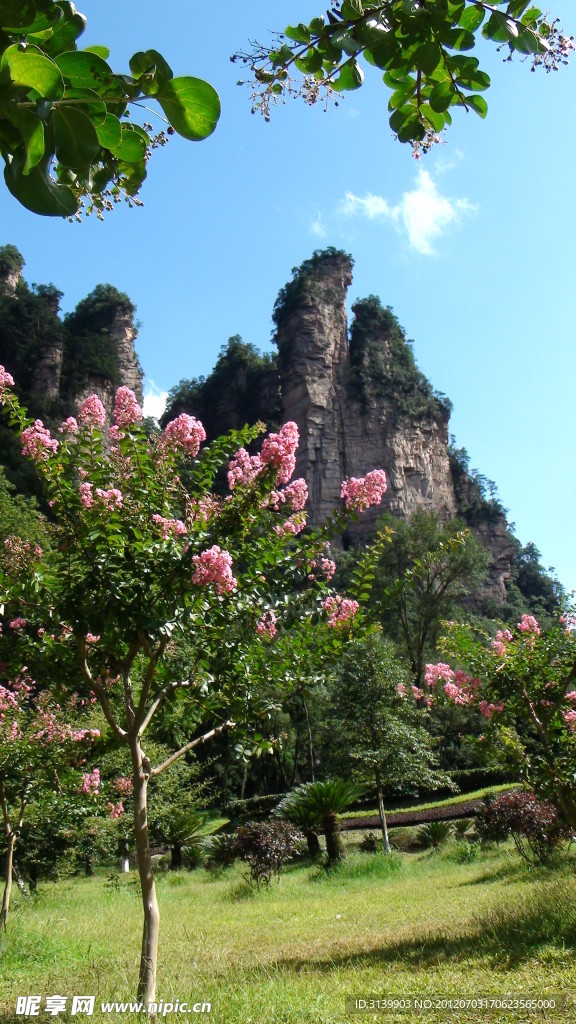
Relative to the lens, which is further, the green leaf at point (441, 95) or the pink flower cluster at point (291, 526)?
the pink flower cluster at point (291, 526)

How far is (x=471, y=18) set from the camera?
1.36 meters

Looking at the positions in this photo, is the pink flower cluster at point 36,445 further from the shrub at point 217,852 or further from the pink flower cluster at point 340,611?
the shrub at point 217,852

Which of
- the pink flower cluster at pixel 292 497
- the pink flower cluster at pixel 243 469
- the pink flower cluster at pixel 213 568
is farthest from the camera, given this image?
the pink flower cluster at pixel 292 497

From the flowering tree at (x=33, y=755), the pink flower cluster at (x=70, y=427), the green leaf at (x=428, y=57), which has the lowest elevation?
the flowering tree at (x=33, y=755)

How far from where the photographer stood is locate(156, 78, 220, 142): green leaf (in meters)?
0.87

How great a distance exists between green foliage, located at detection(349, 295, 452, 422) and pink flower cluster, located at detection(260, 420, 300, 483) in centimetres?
4739

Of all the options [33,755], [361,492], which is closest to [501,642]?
[361,492]

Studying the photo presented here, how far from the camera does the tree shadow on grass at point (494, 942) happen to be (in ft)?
12.2

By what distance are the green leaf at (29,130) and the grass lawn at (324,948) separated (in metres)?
3.02

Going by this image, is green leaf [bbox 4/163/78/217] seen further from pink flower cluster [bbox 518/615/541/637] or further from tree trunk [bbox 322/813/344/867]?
tree trunk [bbox 322/813/344/867]

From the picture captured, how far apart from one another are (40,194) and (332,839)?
38.7ft

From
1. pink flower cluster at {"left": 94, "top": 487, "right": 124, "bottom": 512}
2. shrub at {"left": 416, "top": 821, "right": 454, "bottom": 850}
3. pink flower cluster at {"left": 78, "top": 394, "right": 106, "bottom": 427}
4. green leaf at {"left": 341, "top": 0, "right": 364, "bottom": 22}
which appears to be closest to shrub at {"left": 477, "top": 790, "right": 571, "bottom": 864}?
shrub at {"left": 416, "top": 821, "right": 454, "bottom": 850}

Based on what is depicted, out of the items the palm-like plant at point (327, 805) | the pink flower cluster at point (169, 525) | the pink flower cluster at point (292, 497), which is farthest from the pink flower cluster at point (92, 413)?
the palm-like plant at point (327, 805)

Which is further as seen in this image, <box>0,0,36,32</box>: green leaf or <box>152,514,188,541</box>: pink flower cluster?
<box>152,514,188,541</box>: pink flower cluster
